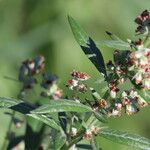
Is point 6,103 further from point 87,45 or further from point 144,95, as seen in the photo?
point 144,95

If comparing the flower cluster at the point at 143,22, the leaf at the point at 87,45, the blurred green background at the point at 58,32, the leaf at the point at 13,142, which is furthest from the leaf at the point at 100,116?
the blurred green background at the point at 58,32

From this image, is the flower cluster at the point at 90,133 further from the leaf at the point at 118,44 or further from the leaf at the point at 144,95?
the leaf at the point at 118,44

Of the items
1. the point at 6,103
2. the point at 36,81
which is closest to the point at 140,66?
the point at 6,103

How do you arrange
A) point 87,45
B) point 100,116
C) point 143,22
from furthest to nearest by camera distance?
point 87,45 < point 143,22 < point 100,116

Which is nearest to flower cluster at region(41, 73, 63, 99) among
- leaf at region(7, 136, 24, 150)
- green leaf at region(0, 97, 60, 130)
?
leaf at region(7, 136, 24, 150)

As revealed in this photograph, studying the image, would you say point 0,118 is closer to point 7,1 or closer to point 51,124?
point 51,124
